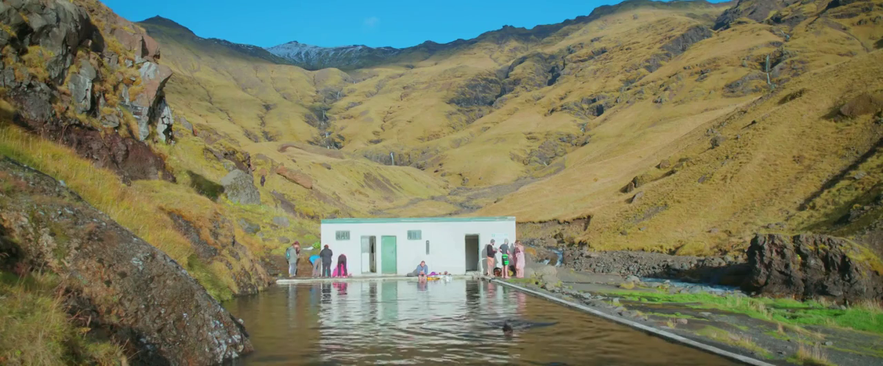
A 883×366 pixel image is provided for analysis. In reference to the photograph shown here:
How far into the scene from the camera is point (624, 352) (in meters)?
11.2

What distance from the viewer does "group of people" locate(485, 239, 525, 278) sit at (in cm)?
2837

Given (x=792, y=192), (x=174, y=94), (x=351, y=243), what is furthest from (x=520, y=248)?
(x=174, y=94)

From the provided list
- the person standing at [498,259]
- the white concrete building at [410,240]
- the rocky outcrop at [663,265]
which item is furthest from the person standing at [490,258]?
the rocky outcrop at [663,265]

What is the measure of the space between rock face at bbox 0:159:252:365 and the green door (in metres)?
21.1

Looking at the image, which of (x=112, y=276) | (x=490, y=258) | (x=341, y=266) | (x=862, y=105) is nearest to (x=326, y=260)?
(x=341, y=266)

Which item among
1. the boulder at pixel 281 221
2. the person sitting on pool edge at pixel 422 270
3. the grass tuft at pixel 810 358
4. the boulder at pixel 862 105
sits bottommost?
the grass tuft at pixel 810 358

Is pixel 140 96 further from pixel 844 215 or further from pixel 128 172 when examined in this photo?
pixel 844 215

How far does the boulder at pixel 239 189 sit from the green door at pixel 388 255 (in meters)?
14.6

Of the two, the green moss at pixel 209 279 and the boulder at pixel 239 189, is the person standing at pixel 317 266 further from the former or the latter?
the boulder at pixel 239 189

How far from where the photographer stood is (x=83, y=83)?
83.0 feet

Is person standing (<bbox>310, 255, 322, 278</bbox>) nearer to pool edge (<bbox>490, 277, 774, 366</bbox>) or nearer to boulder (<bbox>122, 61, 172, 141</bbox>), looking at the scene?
boulder (<bbox>122, 61, 172, 141</bbox>)

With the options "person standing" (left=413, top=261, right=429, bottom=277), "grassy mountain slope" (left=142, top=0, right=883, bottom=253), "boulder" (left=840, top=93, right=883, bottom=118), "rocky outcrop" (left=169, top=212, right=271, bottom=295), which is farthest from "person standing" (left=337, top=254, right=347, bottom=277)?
"boulder" (left=840, top=93, right=883, bottom=118)

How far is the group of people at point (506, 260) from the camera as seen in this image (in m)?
28.4

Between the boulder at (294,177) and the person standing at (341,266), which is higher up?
the boulder at (294,177)
